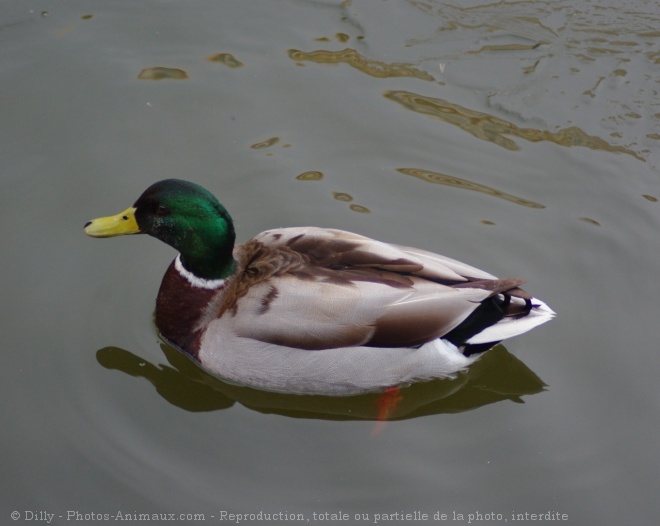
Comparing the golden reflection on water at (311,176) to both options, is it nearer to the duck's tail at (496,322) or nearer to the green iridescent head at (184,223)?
the green iridescent head at (184,223)

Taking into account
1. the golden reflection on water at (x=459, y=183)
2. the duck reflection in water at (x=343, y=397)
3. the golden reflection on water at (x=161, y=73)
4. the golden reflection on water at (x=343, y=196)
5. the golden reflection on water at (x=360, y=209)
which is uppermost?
the golden reflection on water at (x=161, y=73)

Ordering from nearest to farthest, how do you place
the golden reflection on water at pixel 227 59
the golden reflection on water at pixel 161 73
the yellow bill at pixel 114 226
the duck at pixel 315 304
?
the duck at pixel 315 304
the yellow bill at pixel 114 226
the golden reflection on water at pixel 161 73
the golden reflection on water at pixel 227 59

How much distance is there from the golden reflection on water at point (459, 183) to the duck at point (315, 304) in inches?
53.8

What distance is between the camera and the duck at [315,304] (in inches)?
203

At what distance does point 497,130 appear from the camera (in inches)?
285

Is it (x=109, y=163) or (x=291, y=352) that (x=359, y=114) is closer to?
(x=109, y=163)

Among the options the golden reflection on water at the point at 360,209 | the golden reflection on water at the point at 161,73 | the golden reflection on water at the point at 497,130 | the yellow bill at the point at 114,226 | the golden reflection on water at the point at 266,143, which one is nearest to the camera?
the yellow bill at the point at 114,226

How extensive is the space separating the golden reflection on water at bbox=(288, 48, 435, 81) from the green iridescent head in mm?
2853

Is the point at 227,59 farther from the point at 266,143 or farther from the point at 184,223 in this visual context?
the point at 184,223

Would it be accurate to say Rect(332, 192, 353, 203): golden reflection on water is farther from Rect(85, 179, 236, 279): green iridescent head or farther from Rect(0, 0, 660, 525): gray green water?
Rect(85, 179, 236, 279): green iridescent head

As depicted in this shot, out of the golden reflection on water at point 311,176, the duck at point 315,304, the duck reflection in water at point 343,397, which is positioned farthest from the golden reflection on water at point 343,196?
the duck reflection in water at point 343,397

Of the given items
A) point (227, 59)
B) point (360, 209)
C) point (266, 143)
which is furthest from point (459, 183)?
point (227, 59)

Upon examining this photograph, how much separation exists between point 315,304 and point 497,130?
9.37 ft

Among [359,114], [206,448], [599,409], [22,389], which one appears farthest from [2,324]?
[599,409]
